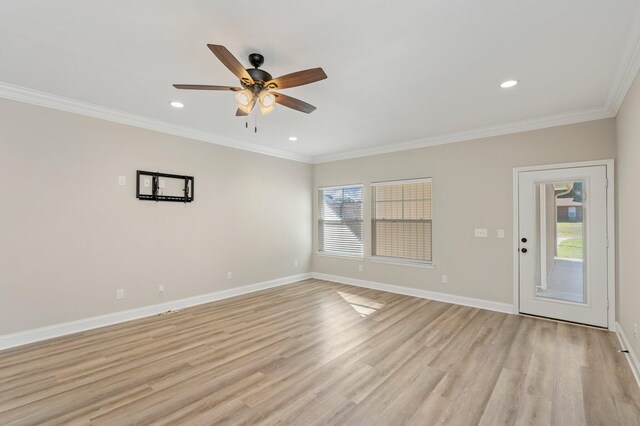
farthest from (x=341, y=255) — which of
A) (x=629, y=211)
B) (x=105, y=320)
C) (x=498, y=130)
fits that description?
(x=629, y=211)

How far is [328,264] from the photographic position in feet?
21.5

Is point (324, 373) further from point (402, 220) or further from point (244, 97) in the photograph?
point (402, 220)

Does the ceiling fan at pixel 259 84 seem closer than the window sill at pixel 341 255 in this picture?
Yes

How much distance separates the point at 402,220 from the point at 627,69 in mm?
3496

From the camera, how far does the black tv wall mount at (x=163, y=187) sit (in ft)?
13.6

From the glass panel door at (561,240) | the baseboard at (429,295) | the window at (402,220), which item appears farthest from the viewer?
the window at (402,220)

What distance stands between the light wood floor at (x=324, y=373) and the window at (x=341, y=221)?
2.39 meters

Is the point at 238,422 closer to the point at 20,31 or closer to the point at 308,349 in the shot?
the point at 308,349

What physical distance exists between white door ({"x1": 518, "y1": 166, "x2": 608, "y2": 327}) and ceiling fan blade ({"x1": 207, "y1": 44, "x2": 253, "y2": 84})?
405 centimetres

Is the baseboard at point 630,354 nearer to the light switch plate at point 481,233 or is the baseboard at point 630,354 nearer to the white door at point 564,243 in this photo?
the white door at point 564,243

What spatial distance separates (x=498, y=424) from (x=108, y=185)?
190 inches

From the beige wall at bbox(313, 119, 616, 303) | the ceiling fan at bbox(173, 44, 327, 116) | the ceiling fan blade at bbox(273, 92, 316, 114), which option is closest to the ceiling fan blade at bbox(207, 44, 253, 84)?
A: the ceiling fan at bbox(173, 44, 327, 116)

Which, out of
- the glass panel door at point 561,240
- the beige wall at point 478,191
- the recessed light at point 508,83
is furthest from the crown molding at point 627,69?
the glass panel door at point 561,240

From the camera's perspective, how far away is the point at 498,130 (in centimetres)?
441
